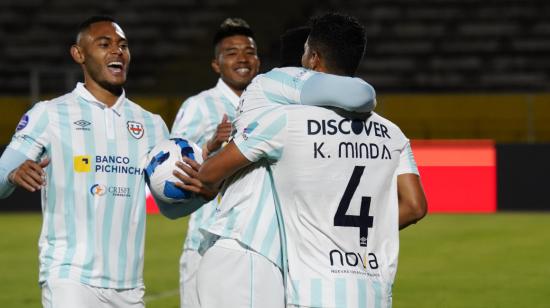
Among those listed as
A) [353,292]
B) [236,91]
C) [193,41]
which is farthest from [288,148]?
[193,41]

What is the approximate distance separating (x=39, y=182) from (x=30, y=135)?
441 millimetres

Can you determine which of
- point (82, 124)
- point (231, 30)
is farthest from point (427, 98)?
point (82, 124)

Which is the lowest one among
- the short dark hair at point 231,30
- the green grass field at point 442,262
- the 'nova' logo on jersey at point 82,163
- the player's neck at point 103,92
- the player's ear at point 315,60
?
the green grass field at point 442,262

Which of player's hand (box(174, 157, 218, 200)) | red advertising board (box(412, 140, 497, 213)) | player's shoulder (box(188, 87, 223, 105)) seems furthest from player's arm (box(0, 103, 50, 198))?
red advertising board (box(412, 140, 497, 213))

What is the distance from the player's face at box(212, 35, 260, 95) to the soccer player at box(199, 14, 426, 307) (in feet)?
9.50

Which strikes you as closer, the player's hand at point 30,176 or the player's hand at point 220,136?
the player's hand at point 30,176

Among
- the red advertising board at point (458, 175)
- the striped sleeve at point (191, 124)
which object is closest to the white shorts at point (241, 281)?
the striped sleeve at point (191, 124)

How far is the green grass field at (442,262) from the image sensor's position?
9.10 metres

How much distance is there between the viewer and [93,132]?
4945 millimetres

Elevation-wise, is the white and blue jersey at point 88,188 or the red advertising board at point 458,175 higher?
the white and blue jersey at point 88,188

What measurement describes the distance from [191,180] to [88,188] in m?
0.67

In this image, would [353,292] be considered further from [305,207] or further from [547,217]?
[547,217]

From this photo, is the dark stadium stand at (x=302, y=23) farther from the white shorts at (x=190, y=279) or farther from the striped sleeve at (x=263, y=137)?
the striped sleeve at (x=263, y=137)

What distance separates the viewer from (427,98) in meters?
17.7
